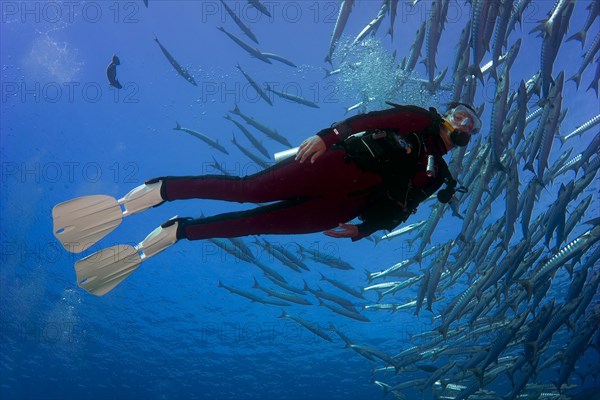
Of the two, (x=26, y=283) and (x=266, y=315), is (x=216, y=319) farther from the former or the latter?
(x=26, y=283)

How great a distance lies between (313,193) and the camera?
3.76m

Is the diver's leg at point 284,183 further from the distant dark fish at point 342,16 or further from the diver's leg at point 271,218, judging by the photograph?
the distant dark fish at point 342,16

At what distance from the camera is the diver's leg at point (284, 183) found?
3.55 m

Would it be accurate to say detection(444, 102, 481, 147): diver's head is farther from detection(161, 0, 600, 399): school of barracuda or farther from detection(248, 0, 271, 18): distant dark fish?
detection(248, 0, 271, 18): distant dark fish

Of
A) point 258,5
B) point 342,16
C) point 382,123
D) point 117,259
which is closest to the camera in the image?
point 382,123

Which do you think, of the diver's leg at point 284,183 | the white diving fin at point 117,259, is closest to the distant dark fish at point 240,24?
the diver's leg at point 284,183

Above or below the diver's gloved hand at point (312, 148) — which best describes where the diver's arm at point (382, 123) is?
above

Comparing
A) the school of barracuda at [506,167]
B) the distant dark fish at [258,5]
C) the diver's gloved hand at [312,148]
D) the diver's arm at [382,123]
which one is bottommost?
the diver's gloved hand at [312,148]

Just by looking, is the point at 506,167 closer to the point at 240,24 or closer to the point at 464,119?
the point at 464,119

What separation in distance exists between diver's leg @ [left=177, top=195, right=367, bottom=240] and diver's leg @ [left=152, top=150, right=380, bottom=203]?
3.6 inches

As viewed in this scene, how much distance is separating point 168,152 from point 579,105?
15.9 meters

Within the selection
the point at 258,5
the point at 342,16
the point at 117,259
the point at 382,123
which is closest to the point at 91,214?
the point at 117,259

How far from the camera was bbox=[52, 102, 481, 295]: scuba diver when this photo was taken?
3490 mm

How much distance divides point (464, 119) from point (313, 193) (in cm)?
166
